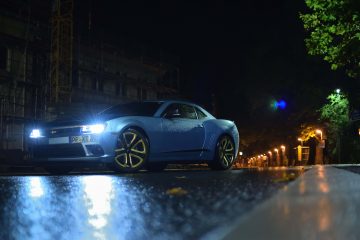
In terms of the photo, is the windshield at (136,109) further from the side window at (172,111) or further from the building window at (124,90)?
the building window at (124,90)

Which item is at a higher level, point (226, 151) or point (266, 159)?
point (226, 151)

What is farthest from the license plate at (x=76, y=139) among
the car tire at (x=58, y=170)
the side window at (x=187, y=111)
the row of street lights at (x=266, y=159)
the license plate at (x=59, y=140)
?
the row of street lights at (x=266, y=159)

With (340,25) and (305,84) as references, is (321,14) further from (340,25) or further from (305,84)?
(305,84)

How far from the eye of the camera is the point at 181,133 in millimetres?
10211

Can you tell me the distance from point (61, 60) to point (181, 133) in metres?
36.0

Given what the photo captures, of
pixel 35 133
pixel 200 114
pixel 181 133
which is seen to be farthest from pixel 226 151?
pixel 35 133

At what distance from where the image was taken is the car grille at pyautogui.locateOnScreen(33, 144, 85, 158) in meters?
9.41

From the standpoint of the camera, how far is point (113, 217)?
2.72 metres

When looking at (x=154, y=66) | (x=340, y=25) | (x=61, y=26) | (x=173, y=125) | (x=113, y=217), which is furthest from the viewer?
(x=154, y=66)

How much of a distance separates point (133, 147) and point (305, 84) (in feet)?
108

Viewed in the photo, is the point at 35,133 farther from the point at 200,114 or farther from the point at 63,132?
the point at 200,114

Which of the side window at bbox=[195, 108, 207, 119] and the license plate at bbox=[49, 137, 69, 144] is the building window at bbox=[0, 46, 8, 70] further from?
the license plate at bbox=[49, 137, 69, 144]

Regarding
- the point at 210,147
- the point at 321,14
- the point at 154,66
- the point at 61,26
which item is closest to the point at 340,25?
the point at 321,14

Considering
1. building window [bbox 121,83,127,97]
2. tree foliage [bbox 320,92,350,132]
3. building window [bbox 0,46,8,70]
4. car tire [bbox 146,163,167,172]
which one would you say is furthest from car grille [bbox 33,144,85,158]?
building window [bbox 121,83,127,97]
